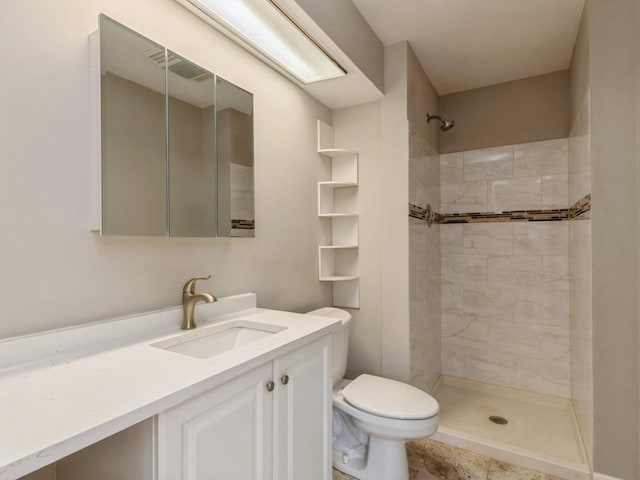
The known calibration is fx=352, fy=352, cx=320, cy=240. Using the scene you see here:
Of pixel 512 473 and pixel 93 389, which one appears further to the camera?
pixel 512 473

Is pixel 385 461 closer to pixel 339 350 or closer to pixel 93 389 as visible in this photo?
pixel 339 350

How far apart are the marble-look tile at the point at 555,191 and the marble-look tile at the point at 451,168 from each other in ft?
1.96

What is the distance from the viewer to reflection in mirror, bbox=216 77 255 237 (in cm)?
154

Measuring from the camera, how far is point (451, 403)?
255 centimetres

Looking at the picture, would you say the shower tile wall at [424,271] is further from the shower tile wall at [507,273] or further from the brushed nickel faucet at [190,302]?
the brushed nickel faucet at [190,302]

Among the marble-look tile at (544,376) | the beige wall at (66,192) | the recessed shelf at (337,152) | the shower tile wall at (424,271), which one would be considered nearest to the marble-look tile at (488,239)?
the shower tile wall at (424,271)

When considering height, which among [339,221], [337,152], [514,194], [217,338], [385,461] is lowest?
[385,461]

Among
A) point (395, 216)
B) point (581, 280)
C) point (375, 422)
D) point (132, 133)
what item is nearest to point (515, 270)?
point (581, 280)

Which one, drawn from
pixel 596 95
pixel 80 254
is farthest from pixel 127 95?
pixel 596 95

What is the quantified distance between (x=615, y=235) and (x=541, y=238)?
1.05 metres

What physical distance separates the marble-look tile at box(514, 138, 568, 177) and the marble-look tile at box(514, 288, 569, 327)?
887mm

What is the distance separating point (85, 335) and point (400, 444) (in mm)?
1447

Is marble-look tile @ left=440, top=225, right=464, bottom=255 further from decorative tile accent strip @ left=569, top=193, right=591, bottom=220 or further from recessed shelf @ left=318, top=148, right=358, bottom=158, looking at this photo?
recessed shelf @ left=318, top=148, right=358, bottom=158

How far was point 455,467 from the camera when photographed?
187 cm
